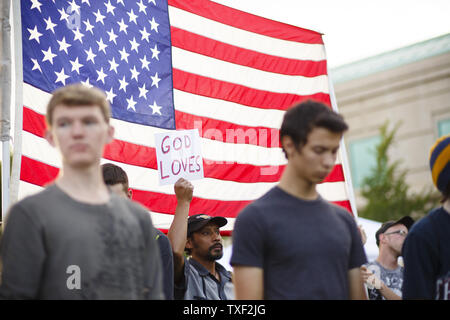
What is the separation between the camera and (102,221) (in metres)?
2.47

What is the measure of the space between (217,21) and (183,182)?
9.41ft

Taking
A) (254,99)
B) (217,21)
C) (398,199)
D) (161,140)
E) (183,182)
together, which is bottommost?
(183,182)

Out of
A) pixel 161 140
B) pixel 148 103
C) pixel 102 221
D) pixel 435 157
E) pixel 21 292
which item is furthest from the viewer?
pixel 148 103

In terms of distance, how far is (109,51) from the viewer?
616 cm

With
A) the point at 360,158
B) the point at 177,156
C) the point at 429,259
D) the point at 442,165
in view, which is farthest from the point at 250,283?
the point at 360,158

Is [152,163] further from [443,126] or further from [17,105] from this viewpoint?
[443,126]

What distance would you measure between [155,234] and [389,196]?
886 inches

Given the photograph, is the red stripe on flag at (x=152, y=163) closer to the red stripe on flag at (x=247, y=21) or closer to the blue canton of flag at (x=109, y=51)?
the blue canton of flag at (x=109, y=51)

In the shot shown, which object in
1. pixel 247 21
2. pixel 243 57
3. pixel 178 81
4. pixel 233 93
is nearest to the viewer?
pixel 178 81

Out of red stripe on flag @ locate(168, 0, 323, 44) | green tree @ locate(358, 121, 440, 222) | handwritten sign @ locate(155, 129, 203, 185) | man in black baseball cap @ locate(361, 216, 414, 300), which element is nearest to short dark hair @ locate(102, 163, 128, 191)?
handwritten sign @ locate(155, 129, 203, 185)

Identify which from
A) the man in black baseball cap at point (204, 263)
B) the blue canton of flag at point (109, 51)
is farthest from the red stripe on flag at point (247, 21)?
the man in black baseball cap at point (204, 263)

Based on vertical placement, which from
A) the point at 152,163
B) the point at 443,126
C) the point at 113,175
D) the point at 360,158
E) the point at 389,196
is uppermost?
the point at 443,126
